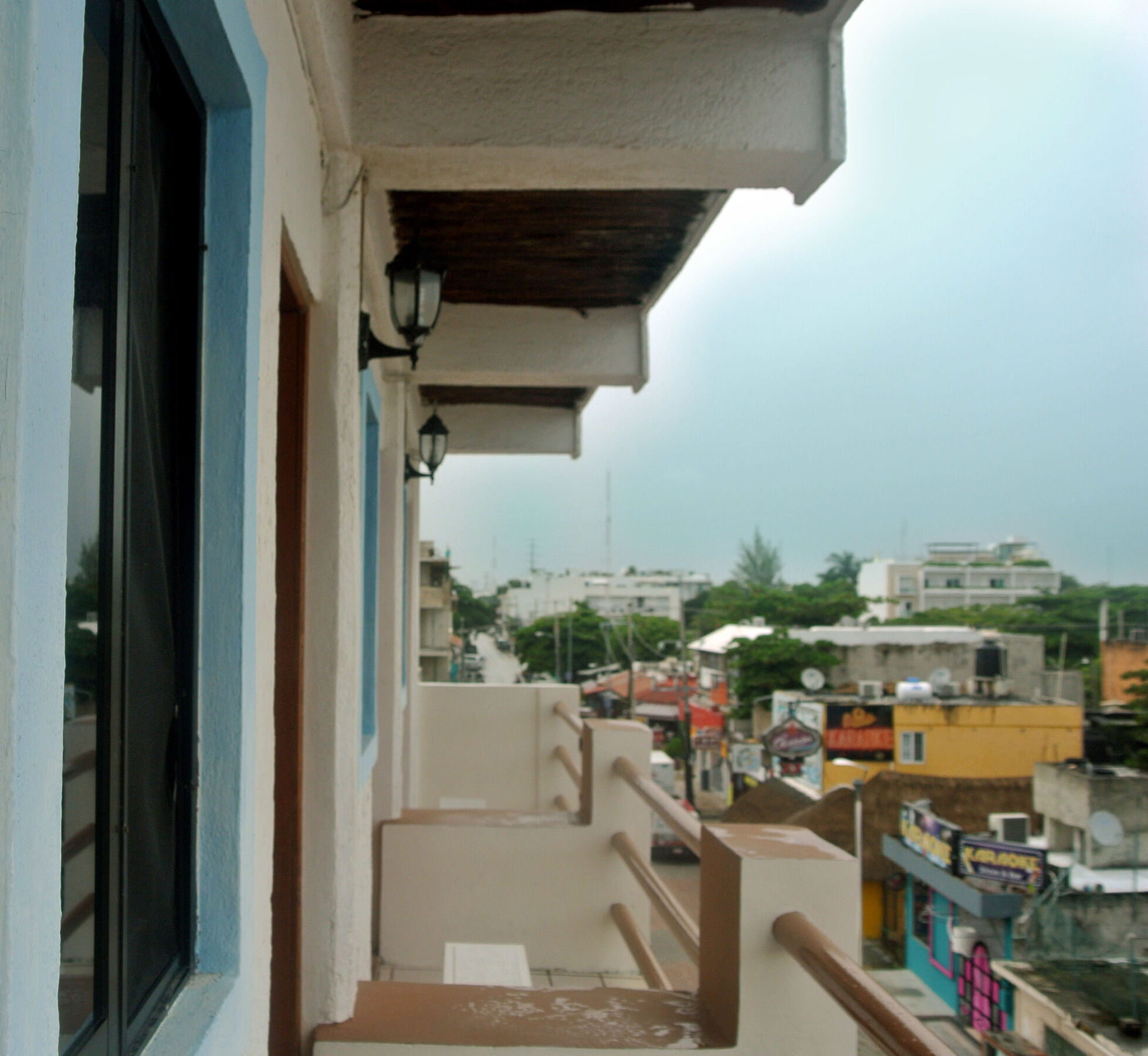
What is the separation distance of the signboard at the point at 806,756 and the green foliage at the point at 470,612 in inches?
371

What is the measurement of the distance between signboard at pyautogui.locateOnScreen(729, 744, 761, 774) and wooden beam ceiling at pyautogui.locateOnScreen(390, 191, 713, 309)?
2600cm

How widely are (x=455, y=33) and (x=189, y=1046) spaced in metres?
2.28

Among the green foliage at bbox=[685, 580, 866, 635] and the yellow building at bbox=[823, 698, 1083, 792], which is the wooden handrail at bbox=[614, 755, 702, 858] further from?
the green foliage at bbox=[685, 580, 866, 635]

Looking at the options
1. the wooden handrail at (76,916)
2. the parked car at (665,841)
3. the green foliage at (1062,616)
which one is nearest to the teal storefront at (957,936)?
the parked car at (665,841)

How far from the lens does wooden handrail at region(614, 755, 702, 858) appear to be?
2510 mm

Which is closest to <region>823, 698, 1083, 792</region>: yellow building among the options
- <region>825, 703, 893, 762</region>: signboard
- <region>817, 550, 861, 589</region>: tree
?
<region>825, 703, 893, 762</region>: signboard

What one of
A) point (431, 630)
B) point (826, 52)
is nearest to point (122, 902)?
point (826, 52)

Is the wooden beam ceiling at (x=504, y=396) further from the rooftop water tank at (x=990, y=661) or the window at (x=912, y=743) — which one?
the rooftop water tank at (x=990, y=661)

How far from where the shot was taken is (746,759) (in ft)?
97.1

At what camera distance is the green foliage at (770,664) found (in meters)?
36.6

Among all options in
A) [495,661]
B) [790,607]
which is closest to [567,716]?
[495,661]

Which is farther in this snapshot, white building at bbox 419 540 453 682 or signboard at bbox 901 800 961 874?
white building at bbox 419 540 453 682

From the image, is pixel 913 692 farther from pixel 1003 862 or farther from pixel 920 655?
pixel 1003 862

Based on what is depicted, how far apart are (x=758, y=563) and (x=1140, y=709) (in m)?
59.6
